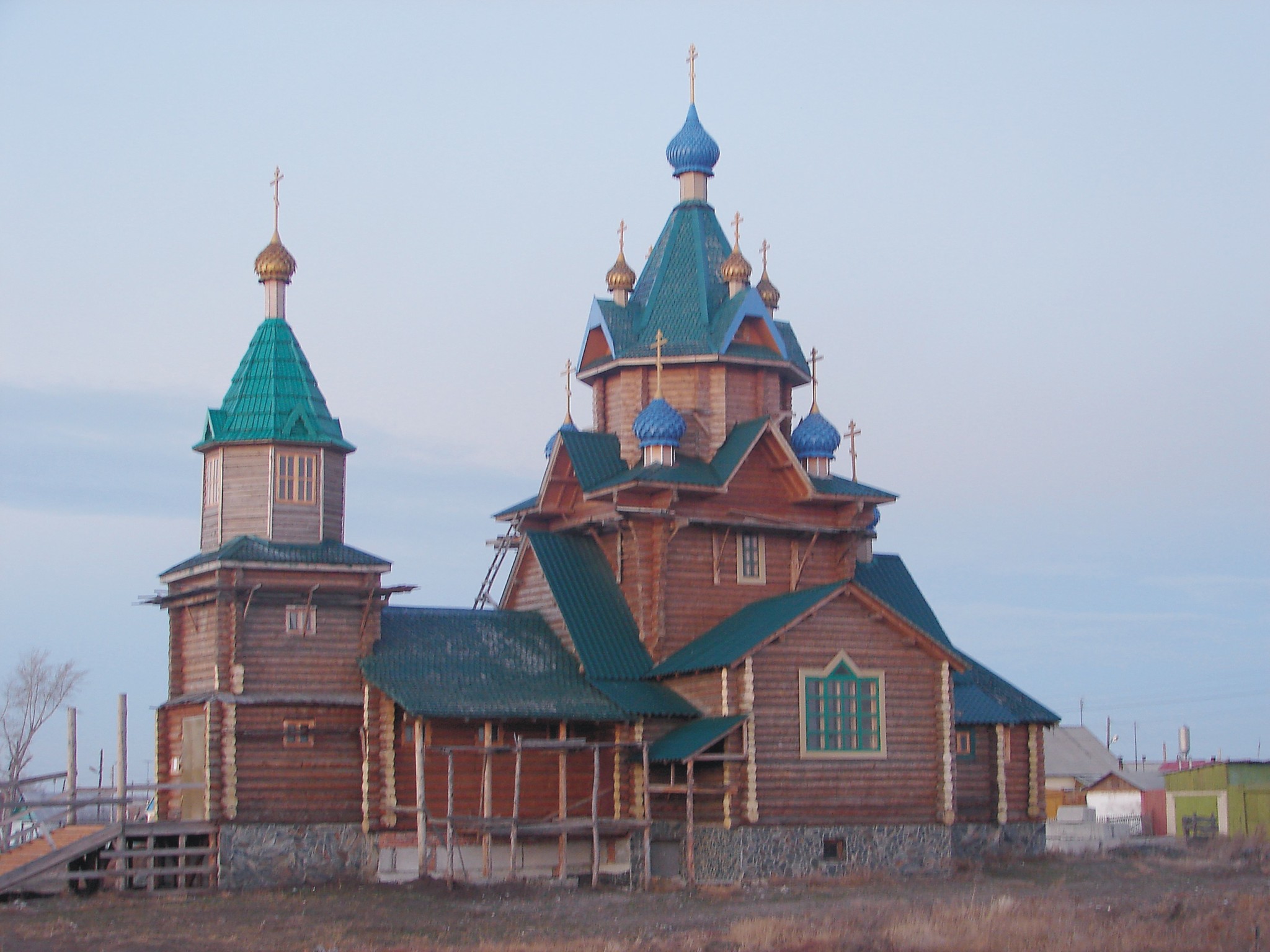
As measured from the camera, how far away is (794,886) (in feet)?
106

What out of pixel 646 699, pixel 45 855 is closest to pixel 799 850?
pixel 646 699

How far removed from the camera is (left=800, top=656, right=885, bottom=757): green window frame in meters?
33.8

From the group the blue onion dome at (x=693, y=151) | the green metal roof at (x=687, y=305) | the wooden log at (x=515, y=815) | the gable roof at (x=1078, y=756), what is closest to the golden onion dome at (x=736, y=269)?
the green metal roof at (x=687, y=305)

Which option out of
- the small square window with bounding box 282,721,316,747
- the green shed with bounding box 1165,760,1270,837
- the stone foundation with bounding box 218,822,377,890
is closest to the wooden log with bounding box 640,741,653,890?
the stone foundation with bounding box 218,822,377,890

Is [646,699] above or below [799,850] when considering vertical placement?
above

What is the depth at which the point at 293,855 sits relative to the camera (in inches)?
1253

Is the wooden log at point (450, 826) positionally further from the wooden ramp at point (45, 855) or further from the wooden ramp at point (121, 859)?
the wooden ramp at point (45, 855)

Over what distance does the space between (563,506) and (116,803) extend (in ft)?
41.4

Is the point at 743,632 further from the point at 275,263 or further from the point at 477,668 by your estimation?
the point at 275,263

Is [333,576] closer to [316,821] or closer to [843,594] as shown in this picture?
[316,821]

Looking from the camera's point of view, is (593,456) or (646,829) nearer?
(646,829)

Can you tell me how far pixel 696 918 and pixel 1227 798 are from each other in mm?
28622

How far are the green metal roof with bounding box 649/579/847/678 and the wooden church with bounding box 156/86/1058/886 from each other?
0.09 meters

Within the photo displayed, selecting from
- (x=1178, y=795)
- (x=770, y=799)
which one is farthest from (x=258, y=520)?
(x=1178, y=795)
